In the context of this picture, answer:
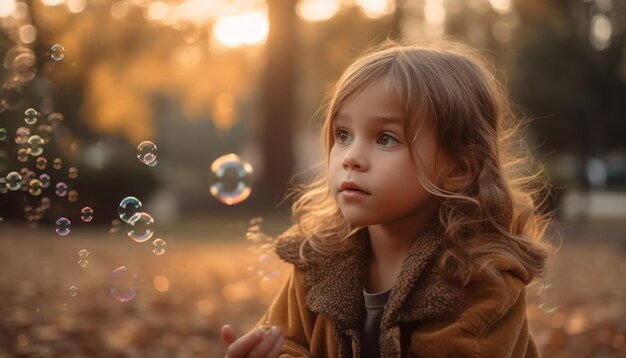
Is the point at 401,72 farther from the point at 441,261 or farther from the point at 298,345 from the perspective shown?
the point at 298,345

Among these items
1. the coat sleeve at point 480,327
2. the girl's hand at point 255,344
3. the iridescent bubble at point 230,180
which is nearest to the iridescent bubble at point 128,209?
the iridescent bubble at point 230,180

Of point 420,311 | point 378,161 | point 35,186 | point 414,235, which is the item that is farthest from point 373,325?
point 35,186

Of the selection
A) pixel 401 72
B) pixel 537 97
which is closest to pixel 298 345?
pixel 401 72

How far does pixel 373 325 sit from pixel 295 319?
349 mm

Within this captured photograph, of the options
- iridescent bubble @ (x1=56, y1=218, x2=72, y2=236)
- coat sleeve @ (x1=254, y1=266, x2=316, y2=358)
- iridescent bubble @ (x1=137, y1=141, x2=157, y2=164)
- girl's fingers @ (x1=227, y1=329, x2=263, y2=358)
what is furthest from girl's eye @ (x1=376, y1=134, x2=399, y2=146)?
iridescent bubble @ (x1=56, y1=218, x2=72, y2=236)

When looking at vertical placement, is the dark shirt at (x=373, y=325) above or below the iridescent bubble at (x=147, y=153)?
below

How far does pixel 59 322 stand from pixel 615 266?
861cm

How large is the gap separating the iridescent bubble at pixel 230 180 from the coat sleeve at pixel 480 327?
214cm

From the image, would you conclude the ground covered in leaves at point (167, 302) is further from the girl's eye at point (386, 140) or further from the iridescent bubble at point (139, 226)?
the girl's eye at point (386, 140)

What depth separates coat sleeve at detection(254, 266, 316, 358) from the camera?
2566mm

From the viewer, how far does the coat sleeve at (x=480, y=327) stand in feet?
7.21

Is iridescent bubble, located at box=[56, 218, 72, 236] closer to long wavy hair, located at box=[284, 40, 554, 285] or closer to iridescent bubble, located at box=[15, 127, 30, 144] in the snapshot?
iridescent bubble, located at box=[15, 127, 30, 144]

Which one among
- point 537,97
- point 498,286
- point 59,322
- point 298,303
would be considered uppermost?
point 498,286

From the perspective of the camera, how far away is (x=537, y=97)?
27219mm
